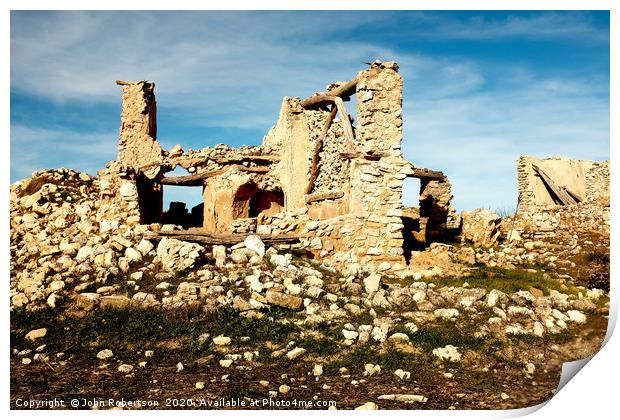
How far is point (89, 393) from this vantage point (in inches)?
195

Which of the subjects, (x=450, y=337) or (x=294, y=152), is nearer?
(x=450, y=337)

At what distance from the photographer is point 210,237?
9695 millimetres

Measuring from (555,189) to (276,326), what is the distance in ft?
67.5

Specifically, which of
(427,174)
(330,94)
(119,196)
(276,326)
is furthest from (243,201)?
(276,326)

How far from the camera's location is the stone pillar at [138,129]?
14445mm

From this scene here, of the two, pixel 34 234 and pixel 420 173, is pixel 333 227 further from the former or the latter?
pixel 34 234

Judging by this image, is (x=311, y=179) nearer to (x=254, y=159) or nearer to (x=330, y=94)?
(x=254, y=159)

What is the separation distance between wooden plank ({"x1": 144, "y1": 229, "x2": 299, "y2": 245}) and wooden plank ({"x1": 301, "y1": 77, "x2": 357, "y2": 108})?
13.7 ft

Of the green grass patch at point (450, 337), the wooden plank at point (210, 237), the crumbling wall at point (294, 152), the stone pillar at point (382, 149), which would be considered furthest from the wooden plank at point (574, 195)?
the green grass patch at point (450, 337)

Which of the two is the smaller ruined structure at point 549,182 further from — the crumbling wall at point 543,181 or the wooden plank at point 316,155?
the wooden plank at point 316,155

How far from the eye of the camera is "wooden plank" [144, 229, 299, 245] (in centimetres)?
941

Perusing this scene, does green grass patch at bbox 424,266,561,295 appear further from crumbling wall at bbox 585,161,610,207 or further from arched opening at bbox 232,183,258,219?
crumbling wall at bbox 585,161,610,207

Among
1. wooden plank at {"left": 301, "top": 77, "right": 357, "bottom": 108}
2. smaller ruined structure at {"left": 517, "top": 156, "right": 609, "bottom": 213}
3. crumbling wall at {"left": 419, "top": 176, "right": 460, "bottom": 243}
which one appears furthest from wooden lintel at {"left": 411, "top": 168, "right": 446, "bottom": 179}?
smaller ruined structure at {"left": 517, "top": 156, "right": 609, "bottom": 213}

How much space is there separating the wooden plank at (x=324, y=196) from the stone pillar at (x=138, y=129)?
4.30 metres
